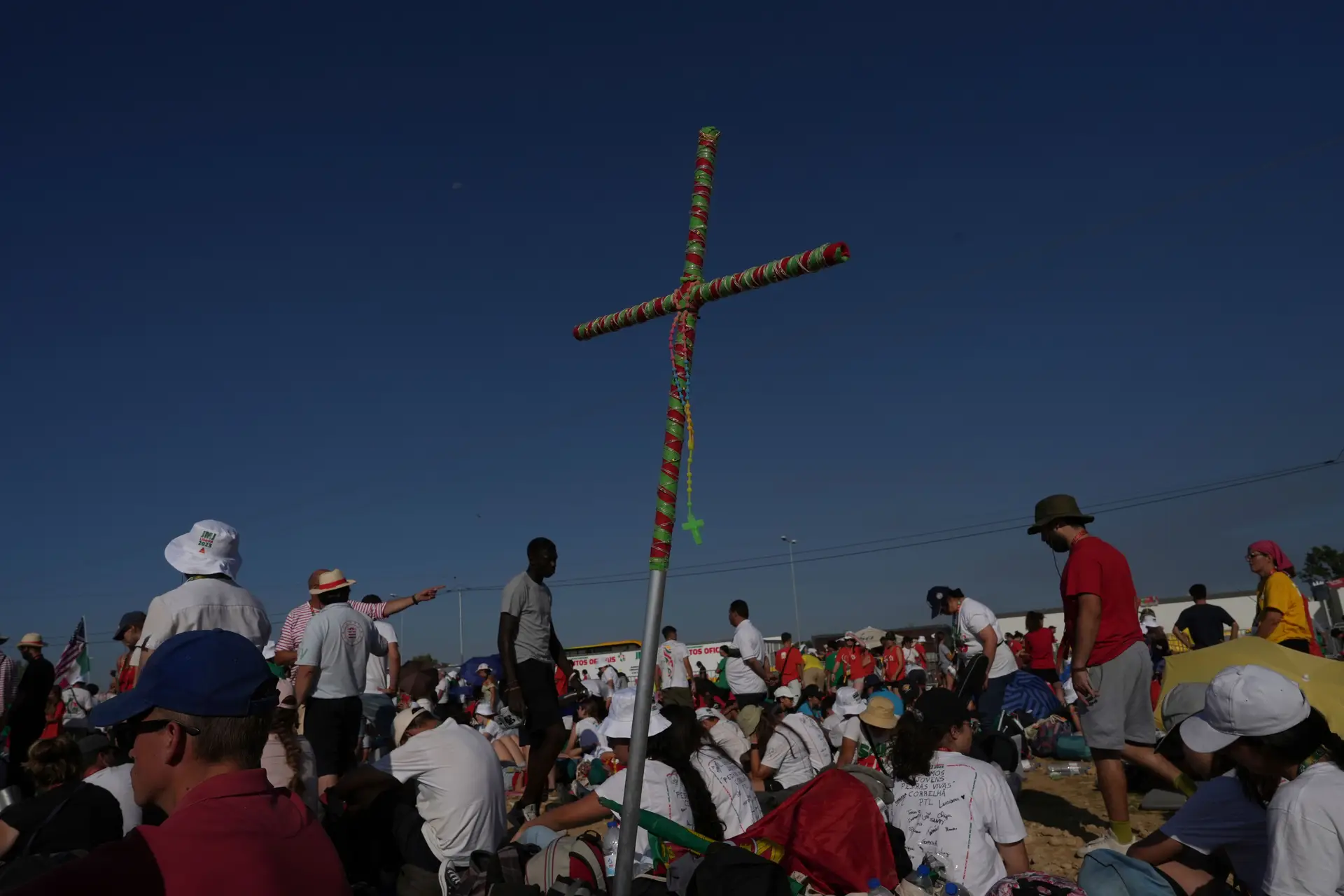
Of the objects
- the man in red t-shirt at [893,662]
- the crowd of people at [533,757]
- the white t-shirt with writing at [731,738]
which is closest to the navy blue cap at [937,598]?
the crowd of people at [533,757]

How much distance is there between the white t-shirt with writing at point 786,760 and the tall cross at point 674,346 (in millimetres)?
3856

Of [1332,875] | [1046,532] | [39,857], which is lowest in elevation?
[1332,875]

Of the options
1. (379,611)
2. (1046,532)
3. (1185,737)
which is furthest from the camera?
(379,611)

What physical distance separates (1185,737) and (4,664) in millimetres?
7793

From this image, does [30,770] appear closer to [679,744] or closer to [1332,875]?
[679,744]

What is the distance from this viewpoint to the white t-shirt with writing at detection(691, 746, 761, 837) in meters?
4.51

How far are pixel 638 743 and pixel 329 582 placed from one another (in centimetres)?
404

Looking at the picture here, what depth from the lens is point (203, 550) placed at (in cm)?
399

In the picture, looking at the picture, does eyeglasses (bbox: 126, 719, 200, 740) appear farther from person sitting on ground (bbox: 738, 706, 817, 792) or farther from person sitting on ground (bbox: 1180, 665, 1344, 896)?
person sitting on ground (bbox: 738, 706, 817, 792)

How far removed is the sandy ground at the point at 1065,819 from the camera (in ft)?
17.3

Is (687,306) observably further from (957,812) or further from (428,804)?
→ (428,804)

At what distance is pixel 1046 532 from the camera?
5.75 metres

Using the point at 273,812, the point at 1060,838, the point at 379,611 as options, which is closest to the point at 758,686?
the point at 379,611

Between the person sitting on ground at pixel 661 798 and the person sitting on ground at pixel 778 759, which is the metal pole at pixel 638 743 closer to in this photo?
the person sitting on ground at pixel 661 798
